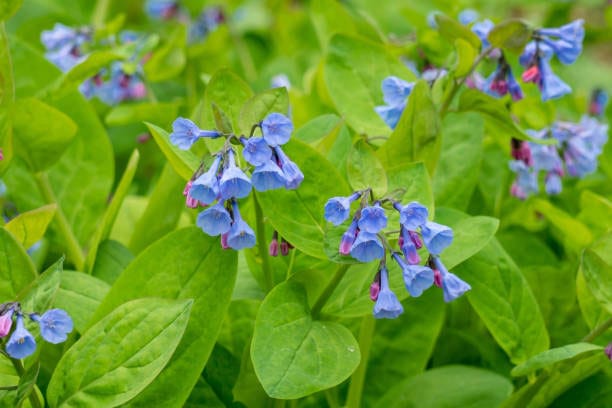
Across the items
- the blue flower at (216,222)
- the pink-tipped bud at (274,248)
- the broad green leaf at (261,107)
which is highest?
the broad green leaf at (261,107)

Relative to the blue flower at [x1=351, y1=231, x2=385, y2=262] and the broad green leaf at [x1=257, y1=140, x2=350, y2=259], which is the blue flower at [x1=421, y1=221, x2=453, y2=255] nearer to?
the blue flower at [x1=351, y1=231, x2=385, y2=262]

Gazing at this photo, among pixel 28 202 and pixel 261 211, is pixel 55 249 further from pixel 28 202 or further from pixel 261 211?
pixel 261 211

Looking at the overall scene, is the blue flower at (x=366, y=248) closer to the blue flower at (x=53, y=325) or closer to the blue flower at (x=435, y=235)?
the blue flower at (x=435, y=235)

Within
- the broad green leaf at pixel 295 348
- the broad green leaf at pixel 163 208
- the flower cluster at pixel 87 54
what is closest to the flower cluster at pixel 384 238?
the broad green leaf at pixel 295 348

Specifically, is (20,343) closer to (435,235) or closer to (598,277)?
(435,235)

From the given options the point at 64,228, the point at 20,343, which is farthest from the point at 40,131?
the point at 20,343

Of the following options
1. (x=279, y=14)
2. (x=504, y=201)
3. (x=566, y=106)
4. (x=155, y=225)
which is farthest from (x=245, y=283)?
(x=279, y=14)
